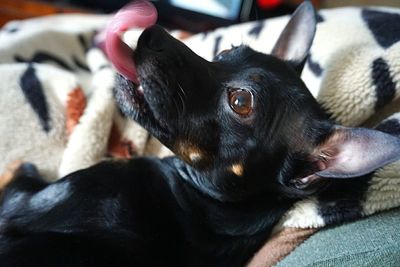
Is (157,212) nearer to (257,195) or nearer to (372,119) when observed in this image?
(257,195)

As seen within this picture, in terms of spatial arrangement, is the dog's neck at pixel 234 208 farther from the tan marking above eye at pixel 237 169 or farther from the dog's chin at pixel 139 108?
the dog's chin at pixel 139 108

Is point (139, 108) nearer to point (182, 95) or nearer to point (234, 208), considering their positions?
point (182, 95)

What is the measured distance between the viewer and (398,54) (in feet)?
5.05

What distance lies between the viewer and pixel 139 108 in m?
1.40

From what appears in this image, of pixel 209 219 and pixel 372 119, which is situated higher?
pixel 372 119

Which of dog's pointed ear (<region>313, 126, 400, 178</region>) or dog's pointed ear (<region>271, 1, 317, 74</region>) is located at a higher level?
dog's pointed ear (<region>271, 1, 317, 74</region>)

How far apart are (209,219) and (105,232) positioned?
1.03 feet

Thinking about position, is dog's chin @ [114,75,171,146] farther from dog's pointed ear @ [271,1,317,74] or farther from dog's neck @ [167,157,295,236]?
dog's pointed ear @ [271,1,317,74]

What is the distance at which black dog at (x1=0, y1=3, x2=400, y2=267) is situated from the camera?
134cm

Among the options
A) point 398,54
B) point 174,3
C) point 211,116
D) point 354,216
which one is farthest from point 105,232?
point 174,3

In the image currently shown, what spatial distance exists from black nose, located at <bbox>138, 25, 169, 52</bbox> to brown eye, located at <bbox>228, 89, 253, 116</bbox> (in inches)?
9.4

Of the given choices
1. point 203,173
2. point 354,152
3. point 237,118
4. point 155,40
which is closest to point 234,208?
point 203,173

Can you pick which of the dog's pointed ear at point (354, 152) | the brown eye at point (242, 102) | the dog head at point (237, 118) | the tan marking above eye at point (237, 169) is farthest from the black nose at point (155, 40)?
the dog's pointed ear at point (354, 152)

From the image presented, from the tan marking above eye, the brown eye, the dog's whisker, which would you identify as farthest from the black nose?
the tan marking above eye
